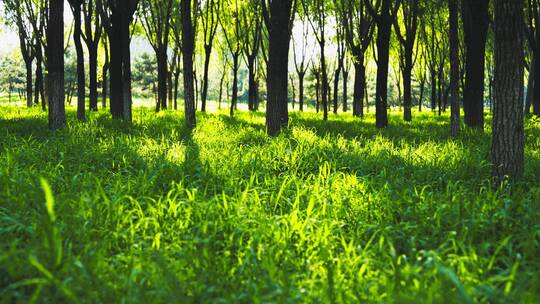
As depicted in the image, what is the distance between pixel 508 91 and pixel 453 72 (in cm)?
462

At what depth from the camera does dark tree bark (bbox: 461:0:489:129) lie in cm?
1120

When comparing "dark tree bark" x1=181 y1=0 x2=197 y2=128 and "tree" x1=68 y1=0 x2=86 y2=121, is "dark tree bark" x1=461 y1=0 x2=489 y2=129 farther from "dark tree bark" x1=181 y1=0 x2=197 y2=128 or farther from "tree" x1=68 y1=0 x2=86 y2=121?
"tree" x1=68 y1=0 x2=86 y2=121

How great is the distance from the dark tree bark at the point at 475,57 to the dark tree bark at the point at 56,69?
10.5 meters

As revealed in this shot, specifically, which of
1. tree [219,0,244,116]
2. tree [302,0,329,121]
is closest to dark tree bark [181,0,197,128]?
tree [302,0,329,121]

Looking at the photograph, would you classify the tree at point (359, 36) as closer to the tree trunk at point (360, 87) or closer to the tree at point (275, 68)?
the tree trunk at point (360, 87)

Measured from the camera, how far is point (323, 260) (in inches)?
106

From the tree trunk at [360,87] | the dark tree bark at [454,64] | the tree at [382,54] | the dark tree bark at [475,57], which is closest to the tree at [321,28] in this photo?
the tree trunk at [360,87]

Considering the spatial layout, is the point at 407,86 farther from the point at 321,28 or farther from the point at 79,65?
the point at 79,65

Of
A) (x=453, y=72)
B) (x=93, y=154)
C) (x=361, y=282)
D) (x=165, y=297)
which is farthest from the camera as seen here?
(x=453, y=72)

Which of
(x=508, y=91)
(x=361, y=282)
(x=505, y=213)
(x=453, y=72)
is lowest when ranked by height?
(x=361, y=282)

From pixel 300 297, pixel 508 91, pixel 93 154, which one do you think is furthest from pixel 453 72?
pixel 300 297

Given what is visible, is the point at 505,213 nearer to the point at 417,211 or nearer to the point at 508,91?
the point at 417,211

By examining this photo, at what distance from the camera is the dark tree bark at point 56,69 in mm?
8414

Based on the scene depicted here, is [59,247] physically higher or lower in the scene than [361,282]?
higher
